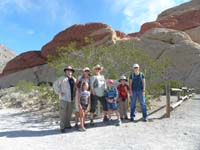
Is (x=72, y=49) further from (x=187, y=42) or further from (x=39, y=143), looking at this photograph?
(x=187, y=42)

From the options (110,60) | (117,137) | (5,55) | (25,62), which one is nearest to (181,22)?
(25,62)

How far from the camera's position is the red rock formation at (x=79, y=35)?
37.6m

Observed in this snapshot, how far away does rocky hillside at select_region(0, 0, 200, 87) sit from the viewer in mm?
31062

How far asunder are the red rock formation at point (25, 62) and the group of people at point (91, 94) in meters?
33.1

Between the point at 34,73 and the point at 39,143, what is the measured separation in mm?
34216

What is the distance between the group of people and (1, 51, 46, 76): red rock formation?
109 feet

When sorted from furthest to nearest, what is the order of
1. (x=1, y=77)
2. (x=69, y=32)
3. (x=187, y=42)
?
(x=1, y=77), (x=69, y=32), (x=187, y=42)

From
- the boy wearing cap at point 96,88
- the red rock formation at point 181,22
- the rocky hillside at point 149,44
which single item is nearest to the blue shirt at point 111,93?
the boy wearing cap at point 96,88

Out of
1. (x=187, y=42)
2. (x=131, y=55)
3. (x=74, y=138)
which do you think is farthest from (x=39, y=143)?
(x=187, y=42)

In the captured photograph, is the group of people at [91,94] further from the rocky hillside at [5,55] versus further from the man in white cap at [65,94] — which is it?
the rocky hillside at [5,55]

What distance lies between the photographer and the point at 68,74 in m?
8.70

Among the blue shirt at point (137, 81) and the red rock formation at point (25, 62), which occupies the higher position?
the red rock formation at point (25, 62)

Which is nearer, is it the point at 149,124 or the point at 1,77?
the point at 149,124

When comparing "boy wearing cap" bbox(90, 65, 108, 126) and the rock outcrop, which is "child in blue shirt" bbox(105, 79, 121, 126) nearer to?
"boy wearing cap" bbox(90, 65, 108, 126)
